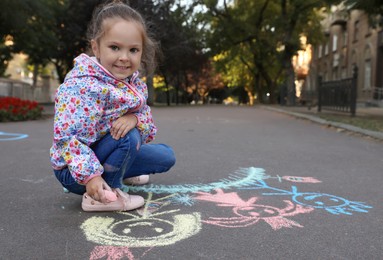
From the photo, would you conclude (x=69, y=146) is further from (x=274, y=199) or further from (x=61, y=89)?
(x=274, y=199)

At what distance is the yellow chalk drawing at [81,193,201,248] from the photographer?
2207 millimetres

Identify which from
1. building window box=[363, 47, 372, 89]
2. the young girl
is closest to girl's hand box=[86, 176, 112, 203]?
the young girl

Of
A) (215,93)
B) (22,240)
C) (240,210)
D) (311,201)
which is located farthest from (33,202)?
(215,93)

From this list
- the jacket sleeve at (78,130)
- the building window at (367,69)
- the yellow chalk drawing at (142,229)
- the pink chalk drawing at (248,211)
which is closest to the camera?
the yellow chalk drawing at (142,229)

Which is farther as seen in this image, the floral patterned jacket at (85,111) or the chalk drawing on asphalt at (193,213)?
the floral patterned jacket at (85,111)

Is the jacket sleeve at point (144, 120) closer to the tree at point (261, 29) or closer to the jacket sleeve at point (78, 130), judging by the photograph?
the jacket sleeve at point (78, 130)

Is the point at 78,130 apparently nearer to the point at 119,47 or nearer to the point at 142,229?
the point at 119,47

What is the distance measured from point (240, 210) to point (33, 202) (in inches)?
61.2

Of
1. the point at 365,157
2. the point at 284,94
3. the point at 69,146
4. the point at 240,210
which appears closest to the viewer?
the point at 69,146

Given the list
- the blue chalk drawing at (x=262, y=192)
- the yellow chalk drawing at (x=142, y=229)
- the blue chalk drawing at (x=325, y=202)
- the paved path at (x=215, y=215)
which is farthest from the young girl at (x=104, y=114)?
the blue chalk drawing at (x=325, y=202)

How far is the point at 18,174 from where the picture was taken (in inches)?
155

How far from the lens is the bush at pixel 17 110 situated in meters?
11.0

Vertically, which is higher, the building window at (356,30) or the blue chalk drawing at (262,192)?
the building window at (356,30)

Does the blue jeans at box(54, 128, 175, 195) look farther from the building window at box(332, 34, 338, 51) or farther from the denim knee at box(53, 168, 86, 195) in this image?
the building window at box(332, 34, 338, 51)
